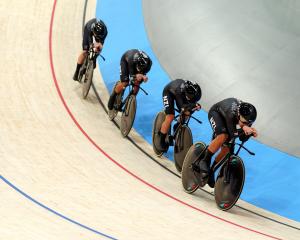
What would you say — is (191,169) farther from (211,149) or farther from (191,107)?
(191,107)

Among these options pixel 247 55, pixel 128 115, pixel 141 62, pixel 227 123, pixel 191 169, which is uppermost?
pixel 141 62

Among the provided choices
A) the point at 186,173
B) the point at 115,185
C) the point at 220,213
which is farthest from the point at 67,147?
the point at 220,213

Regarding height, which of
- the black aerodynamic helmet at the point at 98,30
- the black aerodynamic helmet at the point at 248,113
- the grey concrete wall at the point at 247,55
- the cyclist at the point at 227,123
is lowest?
the grey concrete wall at the point at 247,55

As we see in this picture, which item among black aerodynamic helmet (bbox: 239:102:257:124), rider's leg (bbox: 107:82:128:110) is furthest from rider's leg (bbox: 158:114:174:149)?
black aerodynamic helmet (bbox: 239:102:257:124)

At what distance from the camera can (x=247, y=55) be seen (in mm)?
8938

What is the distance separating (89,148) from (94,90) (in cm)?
188

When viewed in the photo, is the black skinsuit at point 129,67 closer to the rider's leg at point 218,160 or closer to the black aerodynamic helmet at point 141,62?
the black aerodynamic helmet at point 141,62

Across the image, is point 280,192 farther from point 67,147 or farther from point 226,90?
point 67,147

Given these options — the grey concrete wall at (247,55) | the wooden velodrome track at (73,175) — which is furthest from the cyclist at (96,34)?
the grey concrete wall at (247,55)

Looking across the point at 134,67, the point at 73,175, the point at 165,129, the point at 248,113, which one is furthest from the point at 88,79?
the point at 248,113

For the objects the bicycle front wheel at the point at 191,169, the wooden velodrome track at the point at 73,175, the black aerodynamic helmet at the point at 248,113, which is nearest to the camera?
the wooden velodrome track at the point at 73,175

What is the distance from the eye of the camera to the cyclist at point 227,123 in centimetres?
607

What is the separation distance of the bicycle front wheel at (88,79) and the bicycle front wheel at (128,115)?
863mm

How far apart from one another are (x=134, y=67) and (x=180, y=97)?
863mm
